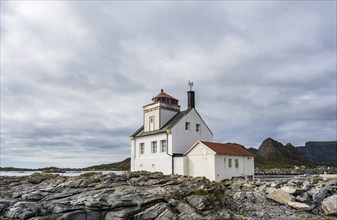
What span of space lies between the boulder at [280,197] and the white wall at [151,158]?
16139 mm

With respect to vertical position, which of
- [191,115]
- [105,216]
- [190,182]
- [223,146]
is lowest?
[105,216]

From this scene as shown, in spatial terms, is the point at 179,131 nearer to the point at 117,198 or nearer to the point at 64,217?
A: the point at 117,198

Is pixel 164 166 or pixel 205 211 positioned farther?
pixel 164 166

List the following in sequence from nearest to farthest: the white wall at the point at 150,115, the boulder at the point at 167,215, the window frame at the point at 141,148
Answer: the boulder at the point at 167,215, the white wall at the point at 150,115, the window frame at the point at 141,148

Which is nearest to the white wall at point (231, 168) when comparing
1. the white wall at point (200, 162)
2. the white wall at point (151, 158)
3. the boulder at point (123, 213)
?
the white wall at point (200, 162)

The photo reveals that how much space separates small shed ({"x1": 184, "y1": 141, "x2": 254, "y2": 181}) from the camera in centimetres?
3116

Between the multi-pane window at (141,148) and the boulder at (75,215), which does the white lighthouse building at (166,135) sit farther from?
the boulder at (75,215)

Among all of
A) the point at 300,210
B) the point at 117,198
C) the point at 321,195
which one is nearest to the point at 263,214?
the point at 300,210

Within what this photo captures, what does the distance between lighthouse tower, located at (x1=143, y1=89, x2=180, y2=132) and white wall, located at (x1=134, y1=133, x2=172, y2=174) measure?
146cm

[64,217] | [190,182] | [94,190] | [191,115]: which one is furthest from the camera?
Result: [191,115]

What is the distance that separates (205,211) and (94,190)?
7589 millimetres

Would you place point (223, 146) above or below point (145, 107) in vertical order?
below

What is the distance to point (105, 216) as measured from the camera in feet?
56.1

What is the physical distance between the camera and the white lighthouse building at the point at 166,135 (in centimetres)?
3453
